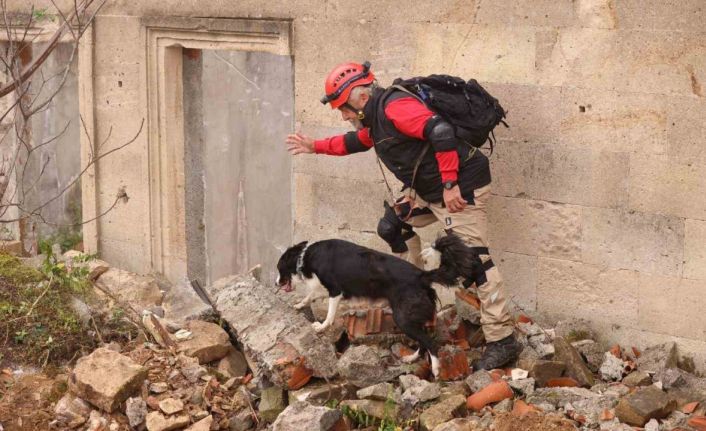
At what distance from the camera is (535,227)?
756 cm

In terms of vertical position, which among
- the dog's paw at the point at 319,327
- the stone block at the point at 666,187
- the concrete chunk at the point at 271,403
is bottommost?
the concrete chunk at the point at 271,403

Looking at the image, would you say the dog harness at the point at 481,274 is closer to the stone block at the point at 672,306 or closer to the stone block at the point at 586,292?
the stone block at the point at 586,292

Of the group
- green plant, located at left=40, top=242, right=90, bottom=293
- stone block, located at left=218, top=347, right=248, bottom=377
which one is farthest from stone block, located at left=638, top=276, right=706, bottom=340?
green plant, located at left=40, top=242, right=90, bottom=293

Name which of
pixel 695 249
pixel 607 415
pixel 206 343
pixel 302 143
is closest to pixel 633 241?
pixel 695 249

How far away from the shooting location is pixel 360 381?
269 inches

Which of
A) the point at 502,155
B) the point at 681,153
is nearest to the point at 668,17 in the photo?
the point at 681,153

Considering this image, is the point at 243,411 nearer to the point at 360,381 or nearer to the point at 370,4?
the point at 360,381

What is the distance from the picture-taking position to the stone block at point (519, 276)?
25.1 ft

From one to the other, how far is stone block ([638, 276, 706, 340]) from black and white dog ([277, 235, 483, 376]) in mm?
1235

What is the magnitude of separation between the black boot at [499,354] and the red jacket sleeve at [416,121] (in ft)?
3.84

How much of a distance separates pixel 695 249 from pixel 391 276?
2020 millimetres

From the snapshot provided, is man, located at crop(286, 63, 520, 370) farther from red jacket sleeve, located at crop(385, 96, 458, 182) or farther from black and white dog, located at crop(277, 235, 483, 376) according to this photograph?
black and white dog, located at crop(277, 235, 483, 376)

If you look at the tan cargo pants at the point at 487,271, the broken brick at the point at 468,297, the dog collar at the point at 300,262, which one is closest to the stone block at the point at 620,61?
the tan cargo pants at the point at 487,271

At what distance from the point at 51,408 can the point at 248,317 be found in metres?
1.51
